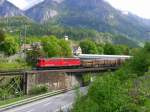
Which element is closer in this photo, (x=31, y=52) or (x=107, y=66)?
(x=107, y=66)

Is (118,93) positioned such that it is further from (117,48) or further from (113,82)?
(117,48)

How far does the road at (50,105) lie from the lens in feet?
183

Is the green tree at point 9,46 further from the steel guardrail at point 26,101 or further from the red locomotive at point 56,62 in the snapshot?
the steel guardrail at point 26,101

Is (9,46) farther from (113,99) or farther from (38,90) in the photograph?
(113,99)

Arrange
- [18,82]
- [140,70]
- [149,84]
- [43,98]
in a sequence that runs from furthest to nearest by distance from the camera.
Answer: [18,82], [43,98], [140,70], [149,84]

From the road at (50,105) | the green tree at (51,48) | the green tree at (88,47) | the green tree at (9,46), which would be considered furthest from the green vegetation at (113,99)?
the green tree at (88,47)

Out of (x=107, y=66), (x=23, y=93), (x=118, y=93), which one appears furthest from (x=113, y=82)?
(x=107, y=66)

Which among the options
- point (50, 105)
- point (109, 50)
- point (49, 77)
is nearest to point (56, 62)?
point (49, 77)

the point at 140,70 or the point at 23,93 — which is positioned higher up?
the point at 140,70

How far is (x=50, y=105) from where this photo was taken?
2386 inches

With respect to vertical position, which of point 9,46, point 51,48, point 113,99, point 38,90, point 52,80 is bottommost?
point 38,90

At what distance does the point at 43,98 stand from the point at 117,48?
12295cm

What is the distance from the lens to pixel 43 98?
6775 centimetres

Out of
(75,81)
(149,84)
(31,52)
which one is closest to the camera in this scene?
(149,84)
